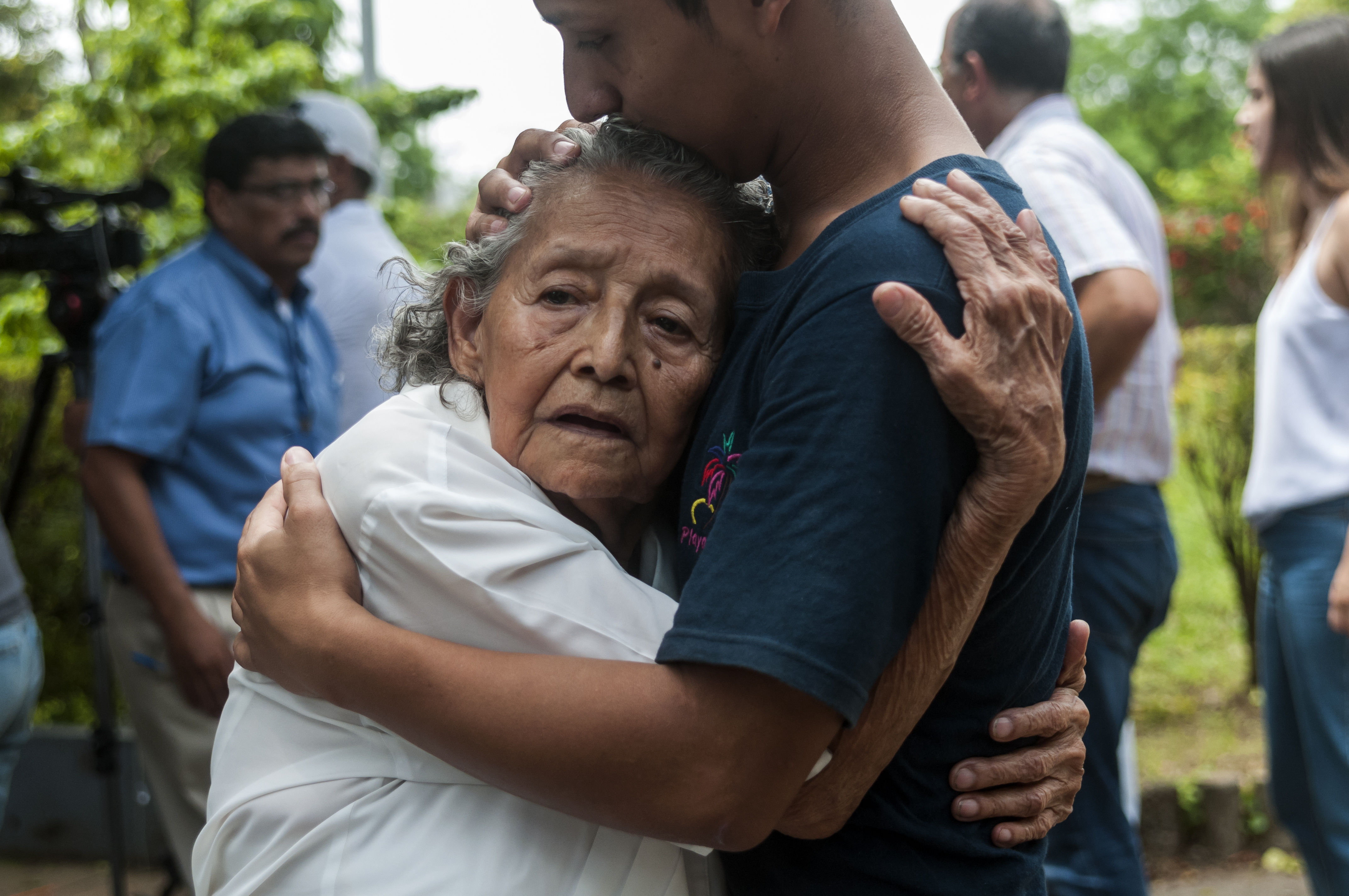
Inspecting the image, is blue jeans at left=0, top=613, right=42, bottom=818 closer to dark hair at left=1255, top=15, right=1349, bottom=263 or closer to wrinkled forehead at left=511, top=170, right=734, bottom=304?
wrinkled forehead at left=511, top=170, right=734, bottom=304

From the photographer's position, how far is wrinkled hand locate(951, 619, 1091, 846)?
4.51 ft

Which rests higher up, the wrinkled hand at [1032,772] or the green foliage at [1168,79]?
the wrinkled hand at [1032,772]

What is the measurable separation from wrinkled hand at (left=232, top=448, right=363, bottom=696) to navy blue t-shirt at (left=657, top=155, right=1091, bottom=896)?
1.42 ft

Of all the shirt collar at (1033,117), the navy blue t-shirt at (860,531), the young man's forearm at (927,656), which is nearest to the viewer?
the navy blue t-shirt at (860,531)

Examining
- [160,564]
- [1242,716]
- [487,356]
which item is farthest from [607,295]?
[1242,716]

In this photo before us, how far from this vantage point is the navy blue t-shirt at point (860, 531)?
1.09m

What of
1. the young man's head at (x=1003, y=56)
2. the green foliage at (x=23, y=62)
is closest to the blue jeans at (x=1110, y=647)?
the young man's head at (x=1003, y=56)

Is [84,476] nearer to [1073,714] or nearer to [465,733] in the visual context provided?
[465,733]

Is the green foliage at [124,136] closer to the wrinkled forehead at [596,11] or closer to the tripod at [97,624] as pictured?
the tripod at [97,624]

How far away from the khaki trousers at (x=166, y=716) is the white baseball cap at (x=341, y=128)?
2144 millimetres

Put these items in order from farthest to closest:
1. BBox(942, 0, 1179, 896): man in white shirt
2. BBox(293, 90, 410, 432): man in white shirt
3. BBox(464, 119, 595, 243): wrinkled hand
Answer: BBox(293, 90, 410, 432): man in white shirt < BBox(942, 0, 1179, 896): man in white shirt < BBox(464, 119, 595, 243): wrinkled hand

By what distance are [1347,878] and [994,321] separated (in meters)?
2.61

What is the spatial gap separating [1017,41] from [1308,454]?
146 cm

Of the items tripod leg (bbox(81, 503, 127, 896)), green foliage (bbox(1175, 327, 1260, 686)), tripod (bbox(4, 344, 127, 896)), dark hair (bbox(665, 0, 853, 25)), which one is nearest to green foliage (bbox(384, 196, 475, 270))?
tripod (bbox(4, 344, 127, 896))
